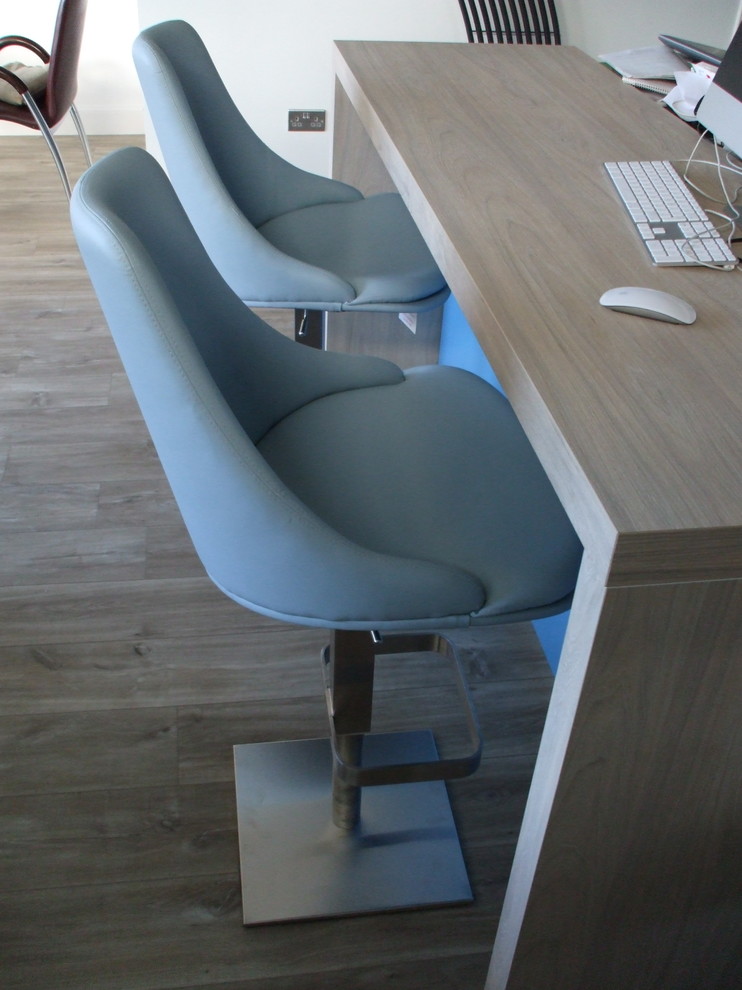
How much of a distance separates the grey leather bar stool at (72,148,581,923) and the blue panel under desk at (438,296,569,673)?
306mm

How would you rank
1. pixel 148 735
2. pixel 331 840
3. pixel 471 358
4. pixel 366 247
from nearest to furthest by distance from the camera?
pixel 331 840, pixel 148 735, pixel 366 247, pixel 471 358

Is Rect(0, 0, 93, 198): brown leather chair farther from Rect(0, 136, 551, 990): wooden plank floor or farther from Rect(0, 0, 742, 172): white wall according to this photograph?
Rect(0, 136, 551, 990): wooden plank floor

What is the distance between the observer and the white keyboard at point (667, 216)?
1269 mm

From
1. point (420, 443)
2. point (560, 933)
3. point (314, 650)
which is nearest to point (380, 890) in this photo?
point (560, 933)

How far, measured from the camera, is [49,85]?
324 cm

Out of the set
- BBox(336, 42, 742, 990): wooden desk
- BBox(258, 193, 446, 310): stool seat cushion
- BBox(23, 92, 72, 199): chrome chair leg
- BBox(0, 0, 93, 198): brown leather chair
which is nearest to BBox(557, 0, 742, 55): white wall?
BBox(0, 0, 93, 198): brown leather chair

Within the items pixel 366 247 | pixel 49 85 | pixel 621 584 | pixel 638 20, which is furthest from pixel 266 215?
pixel 638 20

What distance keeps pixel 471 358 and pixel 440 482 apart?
3.07ft

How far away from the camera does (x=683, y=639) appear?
0.86m

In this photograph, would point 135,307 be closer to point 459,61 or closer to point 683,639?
point 683,639

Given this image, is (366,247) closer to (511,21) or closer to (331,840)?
(331,840)

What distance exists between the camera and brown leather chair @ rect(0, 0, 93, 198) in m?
3.18

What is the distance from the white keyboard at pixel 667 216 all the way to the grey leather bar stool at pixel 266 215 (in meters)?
0.43

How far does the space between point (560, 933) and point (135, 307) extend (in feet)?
2.57
